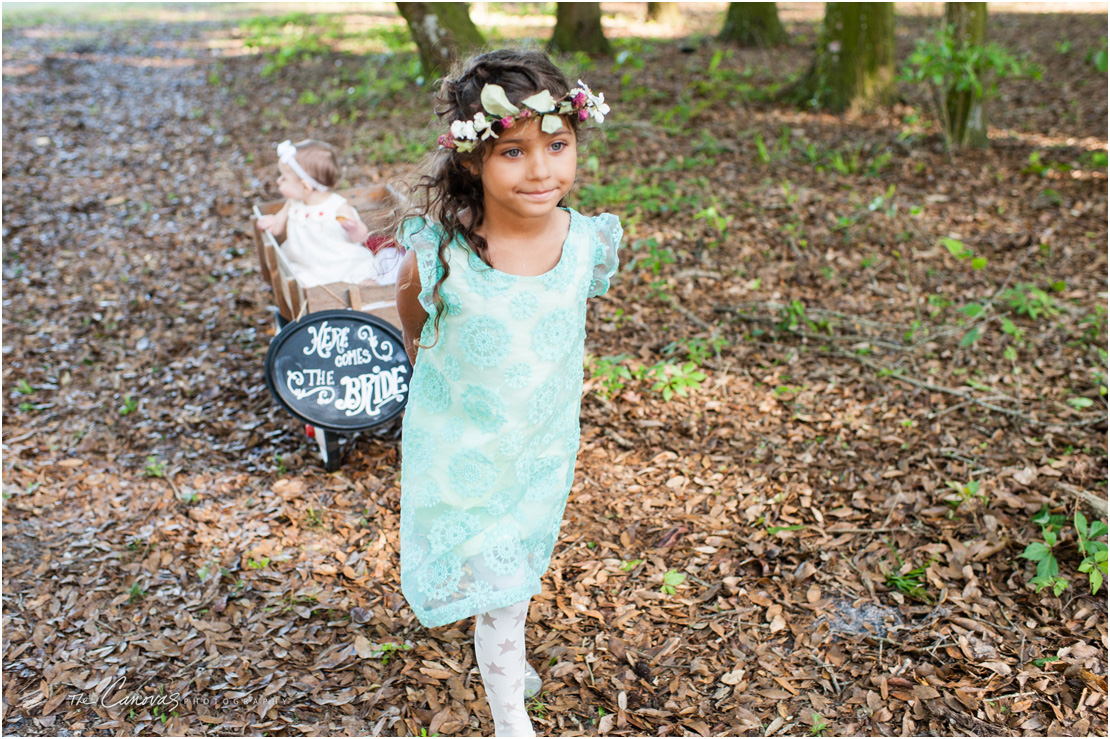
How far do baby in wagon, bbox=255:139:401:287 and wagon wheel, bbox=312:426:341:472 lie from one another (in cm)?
92

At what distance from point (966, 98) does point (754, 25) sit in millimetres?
5310

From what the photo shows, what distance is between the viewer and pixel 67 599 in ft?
11.2

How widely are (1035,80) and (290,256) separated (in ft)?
30.0

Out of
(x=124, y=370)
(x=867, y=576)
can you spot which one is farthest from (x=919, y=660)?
(x=124, y=370)

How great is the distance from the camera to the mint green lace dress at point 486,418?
7.32ft

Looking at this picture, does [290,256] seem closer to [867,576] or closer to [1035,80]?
[867,576]

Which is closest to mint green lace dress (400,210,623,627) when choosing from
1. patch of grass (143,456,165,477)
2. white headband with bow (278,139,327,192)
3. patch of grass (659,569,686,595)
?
patch of grass (659,569,686,595)

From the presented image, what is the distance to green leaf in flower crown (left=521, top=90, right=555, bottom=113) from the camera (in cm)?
202

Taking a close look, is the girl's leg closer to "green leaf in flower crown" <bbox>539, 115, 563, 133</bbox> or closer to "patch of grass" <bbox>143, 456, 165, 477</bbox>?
"green leaf in flower crown" <bbox>539, 115, 563, 133</bbox>

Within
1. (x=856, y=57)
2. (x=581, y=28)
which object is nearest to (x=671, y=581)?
(x=856, y=57)

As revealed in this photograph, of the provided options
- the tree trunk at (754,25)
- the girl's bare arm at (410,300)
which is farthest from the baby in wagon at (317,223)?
the tree trunk at (754,25)

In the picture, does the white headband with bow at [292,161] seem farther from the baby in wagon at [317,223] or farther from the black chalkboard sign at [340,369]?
the black chalkboard sign at [340,369]

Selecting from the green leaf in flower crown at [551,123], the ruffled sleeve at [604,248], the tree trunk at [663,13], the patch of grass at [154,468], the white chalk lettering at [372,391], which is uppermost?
the tree trunk at [663,13]

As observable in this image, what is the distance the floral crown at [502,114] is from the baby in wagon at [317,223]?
8.45ft
